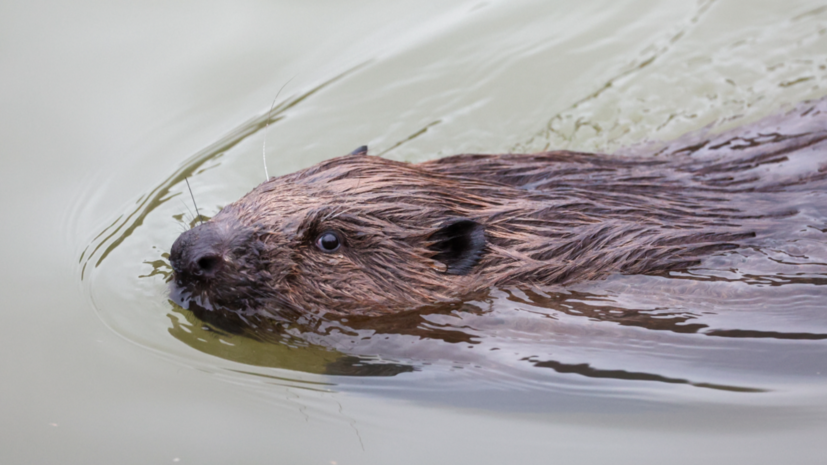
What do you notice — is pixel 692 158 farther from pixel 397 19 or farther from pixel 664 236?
pixel 397 19

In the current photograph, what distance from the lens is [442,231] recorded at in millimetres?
4086

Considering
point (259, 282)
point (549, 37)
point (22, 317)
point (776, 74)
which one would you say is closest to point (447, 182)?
point (259, 282)

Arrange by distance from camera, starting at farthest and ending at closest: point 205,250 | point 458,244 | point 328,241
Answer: point 458,244 < point 328,241 < point 205,250

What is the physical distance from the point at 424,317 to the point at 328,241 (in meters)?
0.65

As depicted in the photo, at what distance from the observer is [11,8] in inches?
260

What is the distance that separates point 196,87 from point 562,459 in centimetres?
432

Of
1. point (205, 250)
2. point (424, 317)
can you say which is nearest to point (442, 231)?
point (424, 317)

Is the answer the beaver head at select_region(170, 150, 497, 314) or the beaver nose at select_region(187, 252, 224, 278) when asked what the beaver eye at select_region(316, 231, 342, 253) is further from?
the beaver nose at select_region(187, 252, 224, 278)

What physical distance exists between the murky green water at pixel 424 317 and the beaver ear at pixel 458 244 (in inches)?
9.1

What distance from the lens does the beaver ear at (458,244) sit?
161 inches

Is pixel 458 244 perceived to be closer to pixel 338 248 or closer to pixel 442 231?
pixel 442 231

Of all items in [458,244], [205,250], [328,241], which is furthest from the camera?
[458,244]

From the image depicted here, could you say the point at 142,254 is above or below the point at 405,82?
below

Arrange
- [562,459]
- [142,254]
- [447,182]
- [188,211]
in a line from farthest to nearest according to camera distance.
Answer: [188,211] → [142,254] → [447,182] → [562,459]
